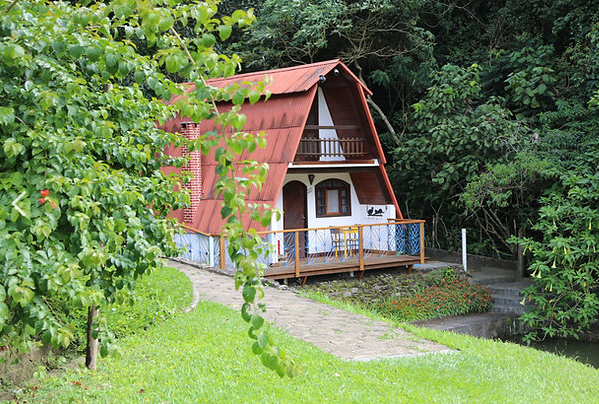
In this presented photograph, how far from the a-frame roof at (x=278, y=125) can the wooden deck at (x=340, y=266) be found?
1275 millimetres

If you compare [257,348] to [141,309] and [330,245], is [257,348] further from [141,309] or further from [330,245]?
[330,245]

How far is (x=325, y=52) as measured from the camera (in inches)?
923

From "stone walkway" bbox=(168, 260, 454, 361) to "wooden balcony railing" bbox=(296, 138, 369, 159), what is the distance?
467 centimetres

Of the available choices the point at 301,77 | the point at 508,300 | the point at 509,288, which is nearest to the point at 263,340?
the point at 301,77

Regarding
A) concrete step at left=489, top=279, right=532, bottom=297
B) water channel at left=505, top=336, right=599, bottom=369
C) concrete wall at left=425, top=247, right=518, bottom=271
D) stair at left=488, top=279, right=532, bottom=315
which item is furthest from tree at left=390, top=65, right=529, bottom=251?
water channel at left=505, top=336, right=599, bottom=369

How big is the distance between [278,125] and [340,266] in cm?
401

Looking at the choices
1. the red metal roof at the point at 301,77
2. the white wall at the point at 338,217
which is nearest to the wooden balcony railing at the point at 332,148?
the white wall at the point at 338,217

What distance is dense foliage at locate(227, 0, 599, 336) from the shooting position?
608 inches

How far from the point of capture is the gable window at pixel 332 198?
1812cm

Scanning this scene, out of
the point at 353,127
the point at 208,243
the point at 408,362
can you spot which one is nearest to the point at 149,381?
the point at 408,362

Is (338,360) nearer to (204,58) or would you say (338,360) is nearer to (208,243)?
(204,58)

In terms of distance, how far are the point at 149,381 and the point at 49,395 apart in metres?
1.01

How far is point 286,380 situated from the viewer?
704 centimetres

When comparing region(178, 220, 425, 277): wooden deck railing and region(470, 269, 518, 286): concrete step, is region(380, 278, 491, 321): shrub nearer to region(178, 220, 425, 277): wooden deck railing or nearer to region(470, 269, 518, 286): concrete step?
→ region(470, 269, 518, 286): concrete step
